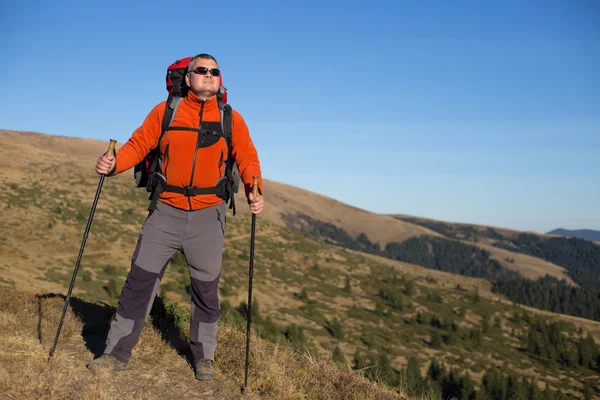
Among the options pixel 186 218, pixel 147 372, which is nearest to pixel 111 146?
pixel 186 218

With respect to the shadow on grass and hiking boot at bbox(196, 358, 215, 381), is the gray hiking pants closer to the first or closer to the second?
hiking boot at bbox(196, 358, 215, 381)

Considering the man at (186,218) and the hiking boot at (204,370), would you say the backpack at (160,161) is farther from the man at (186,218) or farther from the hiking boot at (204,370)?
the hiking boot at (204,370)

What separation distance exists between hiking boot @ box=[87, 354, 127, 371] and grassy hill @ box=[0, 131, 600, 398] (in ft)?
49.8

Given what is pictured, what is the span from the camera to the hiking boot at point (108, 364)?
16.2 feet

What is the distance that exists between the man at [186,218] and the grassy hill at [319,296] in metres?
15.3

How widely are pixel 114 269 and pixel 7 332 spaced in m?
26.2

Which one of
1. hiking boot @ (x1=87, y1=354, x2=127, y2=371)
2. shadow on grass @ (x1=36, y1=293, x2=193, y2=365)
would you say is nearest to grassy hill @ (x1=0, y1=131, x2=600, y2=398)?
shadow on grass @ (x1=36, y1=293, x2=193, y2=365)

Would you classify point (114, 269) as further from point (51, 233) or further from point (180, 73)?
point (180, 73)

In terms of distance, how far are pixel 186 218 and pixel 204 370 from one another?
1.75 metres

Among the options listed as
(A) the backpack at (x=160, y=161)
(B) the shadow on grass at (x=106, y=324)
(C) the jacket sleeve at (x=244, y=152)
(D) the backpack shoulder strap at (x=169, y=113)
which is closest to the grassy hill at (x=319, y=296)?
(B) the shadow on grass at (x=106, y=324)

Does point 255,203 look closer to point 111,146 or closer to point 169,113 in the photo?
point 169,113

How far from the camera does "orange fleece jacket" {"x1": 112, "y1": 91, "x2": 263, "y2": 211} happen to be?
16.6 feet

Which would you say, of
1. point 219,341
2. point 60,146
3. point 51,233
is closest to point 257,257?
point 51,233

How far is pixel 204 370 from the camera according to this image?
17.1 feet
